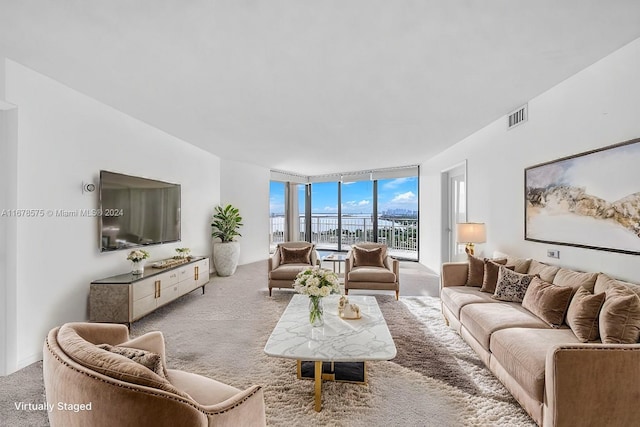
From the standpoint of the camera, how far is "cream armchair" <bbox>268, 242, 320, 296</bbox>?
16.1 feet

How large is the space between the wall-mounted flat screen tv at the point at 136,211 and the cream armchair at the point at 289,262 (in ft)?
5.44

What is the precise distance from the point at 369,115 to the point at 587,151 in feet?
7.35

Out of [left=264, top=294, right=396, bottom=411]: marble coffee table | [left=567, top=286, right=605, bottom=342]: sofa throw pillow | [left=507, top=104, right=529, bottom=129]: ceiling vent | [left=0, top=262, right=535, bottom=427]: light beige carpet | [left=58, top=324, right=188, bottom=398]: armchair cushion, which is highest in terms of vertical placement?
[left=507, top=104, right=529, bottom=129]: ceiling vent

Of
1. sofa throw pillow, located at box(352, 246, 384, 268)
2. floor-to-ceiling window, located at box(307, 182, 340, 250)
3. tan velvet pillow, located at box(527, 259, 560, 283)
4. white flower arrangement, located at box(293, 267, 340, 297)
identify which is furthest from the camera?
floor-to-ceiling window, located at box(307, 182, 340, 250)

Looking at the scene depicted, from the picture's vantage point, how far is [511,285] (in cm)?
310

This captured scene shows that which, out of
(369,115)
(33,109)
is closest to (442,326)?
(369,115)

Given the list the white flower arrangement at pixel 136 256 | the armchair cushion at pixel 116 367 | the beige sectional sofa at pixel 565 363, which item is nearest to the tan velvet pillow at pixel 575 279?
the beige sectional sofa at pixel 565 363

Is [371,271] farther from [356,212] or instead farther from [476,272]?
[356,212]

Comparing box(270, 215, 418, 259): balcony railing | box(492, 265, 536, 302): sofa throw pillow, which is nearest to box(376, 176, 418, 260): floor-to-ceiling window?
box(270, 215, 418, 259): balcony railing

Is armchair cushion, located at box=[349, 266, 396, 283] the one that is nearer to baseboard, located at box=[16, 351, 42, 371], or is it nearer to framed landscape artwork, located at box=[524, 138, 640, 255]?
framed landscape artwork, located at box=[524, 138, 640, 255]

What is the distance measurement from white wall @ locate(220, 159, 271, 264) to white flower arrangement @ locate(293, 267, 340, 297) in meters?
4.77

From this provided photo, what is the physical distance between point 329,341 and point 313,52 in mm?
2195

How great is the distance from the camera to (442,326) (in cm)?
364

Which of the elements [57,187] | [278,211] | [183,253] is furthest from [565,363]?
[278,211]
